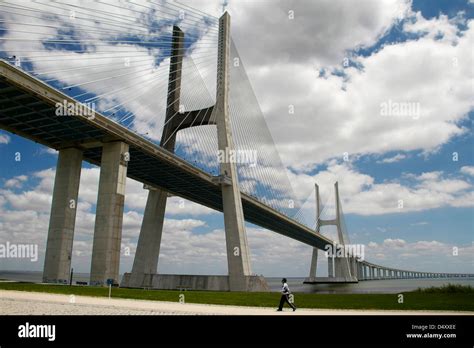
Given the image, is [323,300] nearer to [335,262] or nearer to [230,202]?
[230,202]

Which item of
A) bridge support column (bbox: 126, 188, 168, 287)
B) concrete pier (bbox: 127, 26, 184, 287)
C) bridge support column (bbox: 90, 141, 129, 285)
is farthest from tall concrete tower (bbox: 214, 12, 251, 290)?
bridge support column (bbox: 90, 141, 129, 285)

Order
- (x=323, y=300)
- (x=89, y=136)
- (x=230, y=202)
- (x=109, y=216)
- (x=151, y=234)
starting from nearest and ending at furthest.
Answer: (x=323, y=300) → (x=109, y=216) → (x=89, y=136) → (x=230, y=202) → (x=151, y=234)

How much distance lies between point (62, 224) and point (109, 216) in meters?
4.03

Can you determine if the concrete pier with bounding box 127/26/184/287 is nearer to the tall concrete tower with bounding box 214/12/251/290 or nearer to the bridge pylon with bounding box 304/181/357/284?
the tall concrete tower with bounding box 214/12/251/290

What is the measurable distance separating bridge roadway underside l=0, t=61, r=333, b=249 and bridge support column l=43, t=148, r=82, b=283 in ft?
9.12

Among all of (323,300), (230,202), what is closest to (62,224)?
(230,202)

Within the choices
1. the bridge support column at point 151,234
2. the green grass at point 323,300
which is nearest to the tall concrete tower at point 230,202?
the bridge support column at point 151,234

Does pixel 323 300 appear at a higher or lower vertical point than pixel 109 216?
lower

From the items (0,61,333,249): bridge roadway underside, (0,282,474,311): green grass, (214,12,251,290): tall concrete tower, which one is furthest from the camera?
(214,12,251,290): tall concrete tower

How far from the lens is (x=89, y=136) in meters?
33.2

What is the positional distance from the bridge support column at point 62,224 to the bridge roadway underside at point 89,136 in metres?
2.78

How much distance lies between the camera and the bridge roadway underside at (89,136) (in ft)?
82.5

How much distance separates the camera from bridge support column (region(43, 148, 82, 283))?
105ft
